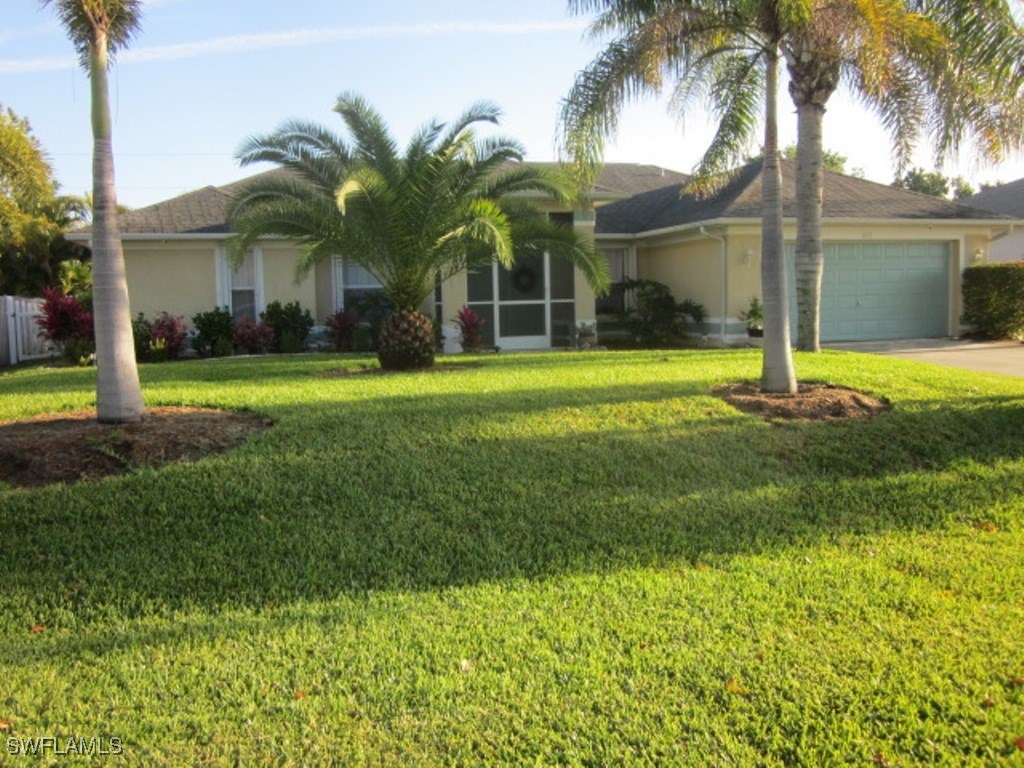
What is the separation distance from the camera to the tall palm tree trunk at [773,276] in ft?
31.6

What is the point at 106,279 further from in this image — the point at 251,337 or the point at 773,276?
the point at 251,337

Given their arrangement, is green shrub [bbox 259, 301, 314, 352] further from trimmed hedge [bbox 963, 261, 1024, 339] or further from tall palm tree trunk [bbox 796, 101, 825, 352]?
trimmed hedge [bbox 963, 261, 1024, 339]

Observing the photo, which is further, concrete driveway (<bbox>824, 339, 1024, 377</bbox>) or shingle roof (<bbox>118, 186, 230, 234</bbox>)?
shingle roof (<bbox>118, 186, 230, 234</bbox>)

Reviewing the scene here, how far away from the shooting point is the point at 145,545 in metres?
5.32

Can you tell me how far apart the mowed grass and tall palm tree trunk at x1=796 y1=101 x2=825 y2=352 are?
5.78m

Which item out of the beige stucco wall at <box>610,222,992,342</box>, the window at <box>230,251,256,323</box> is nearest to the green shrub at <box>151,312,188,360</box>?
the window at <box>230,251,256,323</box>

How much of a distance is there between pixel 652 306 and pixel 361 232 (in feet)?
29.8

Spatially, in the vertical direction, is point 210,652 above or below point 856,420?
below

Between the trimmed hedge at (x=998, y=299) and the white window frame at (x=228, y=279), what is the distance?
16.0m

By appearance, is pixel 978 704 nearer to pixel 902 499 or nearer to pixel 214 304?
pixel 902 499

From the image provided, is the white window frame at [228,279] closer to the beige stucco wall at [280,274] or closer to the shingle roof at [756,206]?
the beige stucco wall at [280,274]

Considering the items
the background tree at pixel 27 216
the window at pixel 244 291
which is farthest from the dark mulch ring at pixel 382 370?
the background tree at pixel 27 216

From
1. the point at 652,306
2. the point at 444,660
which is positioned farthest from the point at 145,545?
→ the point at 652,306

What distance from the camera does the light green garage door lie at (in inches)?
740
